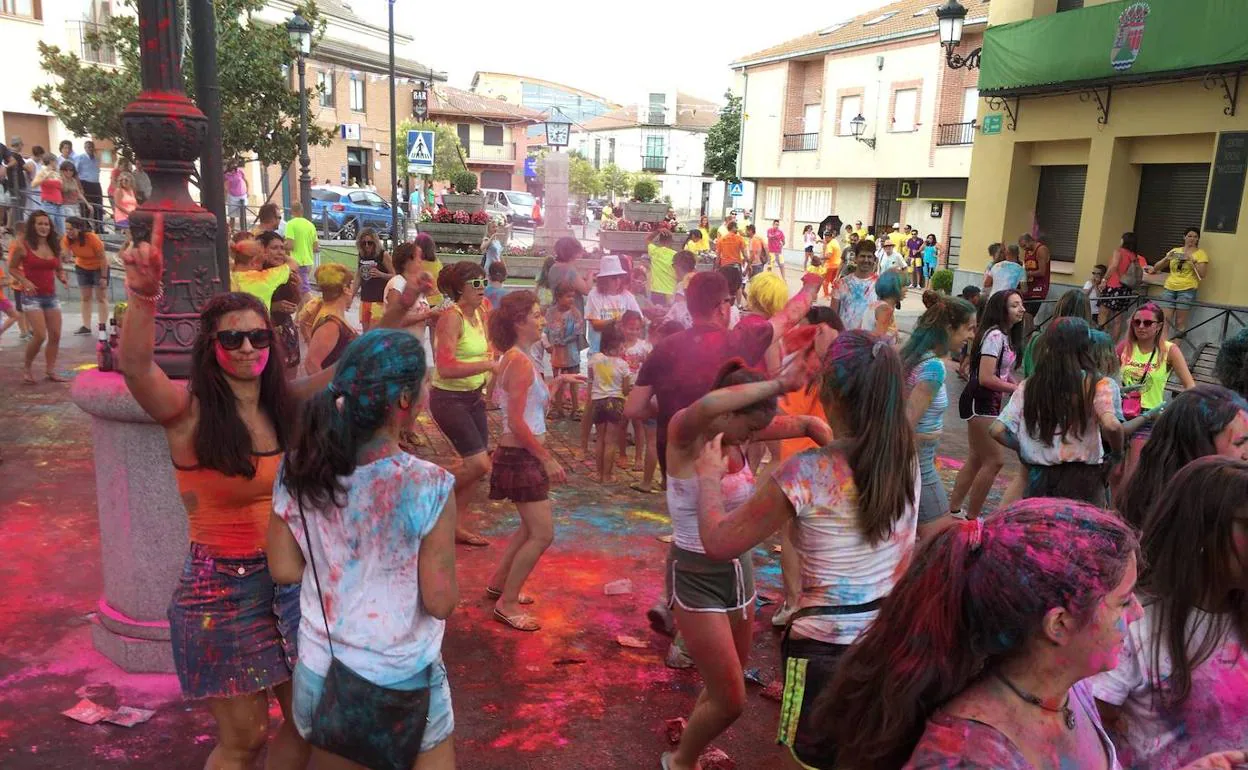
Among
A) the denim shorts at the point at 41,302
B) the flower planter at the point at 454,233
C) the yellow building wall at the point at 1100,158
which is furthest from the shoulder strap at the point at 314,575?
the flower planter at the point at 454,233

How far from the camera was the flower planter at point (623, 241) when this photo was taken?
22.5 meters

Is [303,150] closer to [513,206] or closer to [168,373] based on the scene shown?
[168,373]

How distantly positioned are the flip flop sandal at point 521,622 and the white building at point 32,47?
26.6 m

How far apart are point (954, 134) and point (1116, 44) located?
56.8 ft

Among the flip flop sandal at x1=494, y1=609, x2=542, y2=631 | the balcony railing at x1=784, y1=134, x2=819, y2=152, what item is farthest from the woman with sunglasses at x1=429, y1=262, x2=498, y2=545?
the balcony railing at x1=784, y1=134, x2=819, y2=152

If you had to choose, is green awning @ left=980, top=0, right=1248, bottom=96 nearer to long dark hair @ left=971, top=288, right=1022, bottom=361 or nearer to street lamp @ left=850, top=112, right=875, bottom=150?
long dark hair @ left=971, top=288, right=1022, bottom=361

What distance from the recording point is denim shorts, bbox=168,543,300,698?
2.80 meters

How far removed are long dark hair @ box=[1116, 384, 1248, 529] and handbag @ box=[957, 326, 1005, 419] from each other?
9.97ft

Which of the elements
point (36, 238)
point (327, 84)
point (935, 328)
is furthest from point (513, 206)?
point (935, 328)

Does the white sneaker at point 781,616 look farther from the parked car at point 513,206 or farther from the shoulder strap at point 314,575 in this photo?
the parked car at point 513,206

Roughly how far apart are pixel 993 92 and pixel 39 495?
1651 cm

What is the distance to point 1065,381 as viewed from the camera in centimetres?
471

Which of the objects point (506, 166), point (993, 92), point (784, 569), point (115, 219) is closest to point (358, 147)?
point (506, 166)

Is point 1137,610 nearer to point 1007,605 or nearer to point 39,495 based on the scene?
point 1007,605
